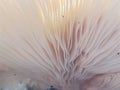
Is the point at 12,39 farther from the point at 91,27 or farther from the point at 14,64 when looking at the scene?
the point at 91,27

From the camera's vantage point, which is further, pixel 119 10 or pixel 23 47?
pixel 23 47

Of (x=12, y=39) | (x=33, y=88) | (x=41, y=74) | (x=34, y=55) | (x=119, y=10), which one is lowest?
(x=33, y=88)

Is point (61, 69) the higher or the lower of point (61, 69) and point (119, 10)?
the lower

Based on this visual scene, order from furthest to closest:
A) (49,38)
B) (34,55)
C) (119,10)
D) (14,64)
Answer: (14,64)
(34,55)
(49,38)
(119,10)

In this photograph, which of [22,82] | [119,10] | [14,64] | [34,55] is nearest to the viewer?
[119,10]

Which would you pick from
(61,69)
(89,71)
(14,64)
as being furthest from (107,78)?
(14,64)

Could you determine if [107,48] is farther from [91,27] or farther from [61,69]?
[61,69]

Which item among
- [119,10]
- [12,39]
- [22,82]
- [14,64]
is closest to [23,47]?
[12,39]
